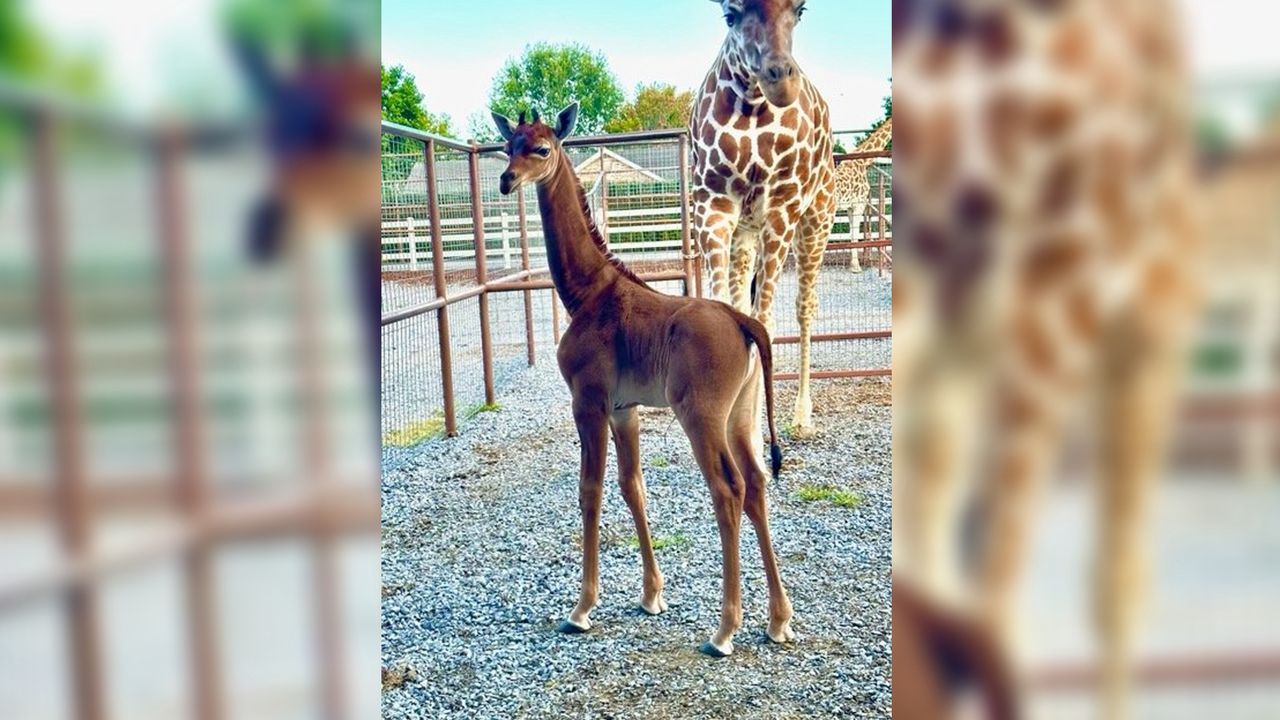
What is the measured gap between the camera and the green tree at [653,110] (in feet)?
11.8

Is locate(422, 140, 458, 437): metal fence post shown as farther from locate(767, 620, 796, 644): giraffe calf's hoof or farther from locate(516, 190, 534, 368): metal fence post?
locate(767, 620, 796, 644): giraffe calf's hoof

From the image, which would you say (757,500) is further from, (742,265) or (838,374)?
(838,374)

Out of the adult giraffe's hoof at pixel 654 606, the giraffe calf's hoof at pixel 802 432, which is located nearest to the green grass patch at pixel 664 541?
the adult giraffe's hoof at pixel 654 606

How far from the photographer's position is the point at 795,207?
2.43 m

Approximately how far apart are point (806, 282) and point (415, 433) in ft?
5.75

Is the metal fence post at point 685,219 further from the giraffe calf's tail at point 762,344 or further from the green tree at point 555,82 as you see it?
the giraffe calf's tail at point 762,344

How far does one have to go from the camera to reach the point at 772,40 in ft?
6.05
